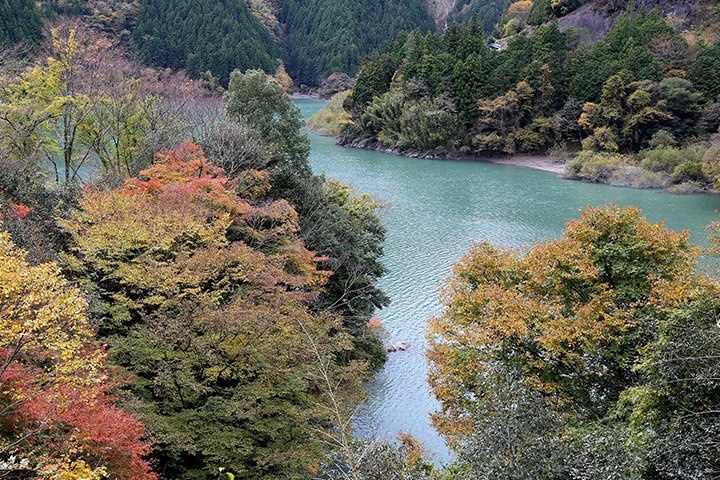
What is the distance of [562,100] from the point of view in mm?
44969

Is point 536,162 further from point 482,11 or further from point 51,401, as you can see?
point 482,11

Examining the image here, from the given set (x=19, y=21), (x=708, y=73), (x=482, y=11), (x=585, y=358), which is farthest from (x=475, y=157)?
(x=482, y=11)

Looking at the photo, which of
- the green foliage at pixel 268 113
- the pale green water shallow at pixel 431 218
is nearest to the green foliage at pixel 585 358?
the pale green water shallow at pixel 431 218

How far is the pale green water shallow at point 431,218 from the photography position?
47.1ft

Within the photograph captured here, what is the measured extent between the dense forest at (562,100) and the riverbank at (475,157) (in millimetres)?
322

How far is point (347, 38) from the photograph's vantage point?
9100cm

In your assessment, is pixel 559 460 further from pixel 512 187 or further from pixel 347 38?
pixel 347 38

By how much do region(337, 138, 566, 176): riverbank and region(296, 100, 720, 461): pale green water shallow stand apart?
1.48 meters

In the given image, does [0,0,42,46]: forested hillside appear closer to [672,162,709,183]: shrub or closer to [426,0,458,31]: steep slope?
[672,162,709,183]: shrub

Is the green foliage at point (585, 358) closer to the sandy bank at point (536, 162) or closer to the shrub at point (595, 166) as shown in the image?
the shrub at point (595, 166)

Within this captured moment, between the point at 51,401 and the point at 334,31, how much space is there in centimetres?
9548

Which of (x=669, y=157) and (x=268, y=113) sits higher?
(x=268, y=113)

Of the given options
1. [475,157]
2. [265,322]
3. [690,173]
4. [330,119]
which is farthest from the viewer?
[330,119]

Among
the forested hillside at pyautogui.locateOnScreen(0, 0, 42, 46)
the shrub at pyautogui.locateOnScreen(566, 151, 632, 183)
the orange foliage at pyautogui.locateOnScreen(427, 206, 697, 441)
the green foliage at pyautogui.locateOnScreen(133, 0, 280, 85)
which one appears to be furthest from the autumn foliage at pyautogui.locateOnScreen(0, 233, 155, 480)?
the green foliage at pyautogui.locateOnScreen(133, 0, 280, 85)
